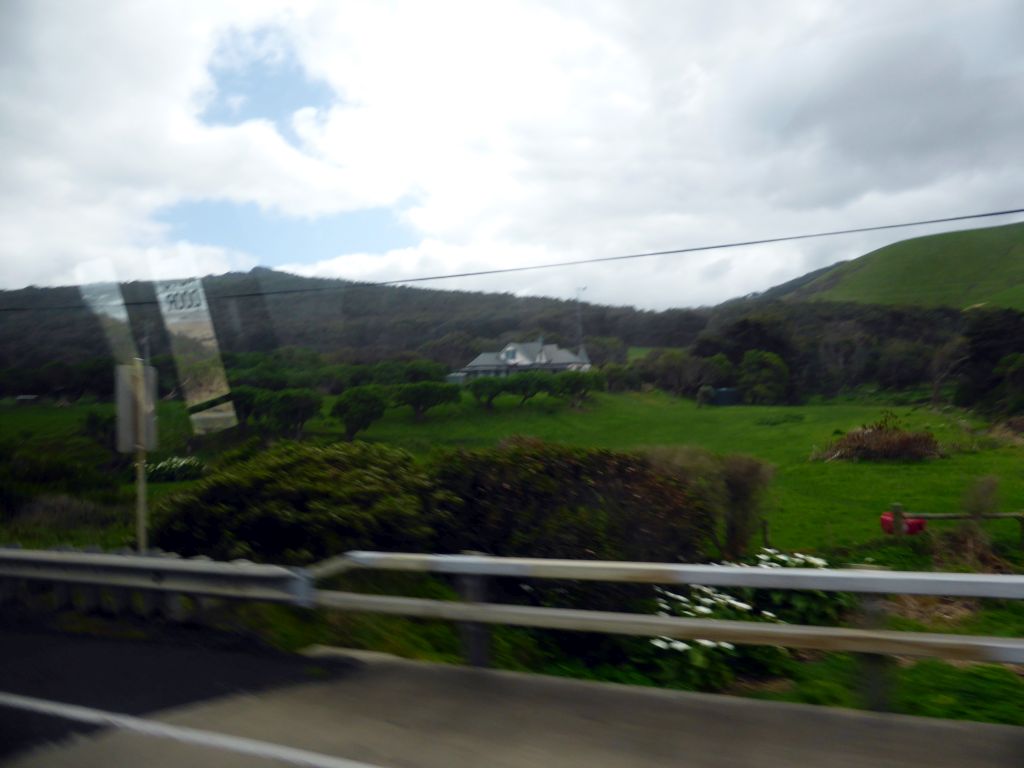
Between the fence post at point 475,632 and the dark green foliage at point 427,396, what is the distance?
8179mm

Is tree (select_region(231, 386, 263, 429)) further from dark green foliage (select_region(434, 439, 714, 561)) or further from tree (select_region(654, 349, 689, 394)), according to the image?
tree (select_region(654, 349, 689, 394))

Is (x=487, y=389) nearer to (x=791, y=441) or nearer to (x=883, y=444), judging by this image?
(x=791, y=441)

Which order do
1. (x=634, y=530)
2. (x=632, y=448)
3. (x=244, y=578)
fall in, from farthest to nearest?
(x=632, y=448)
(x=634, y=530)
(x=244, y=578)

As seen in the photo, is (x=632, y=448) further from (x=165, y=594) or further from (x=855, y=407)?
(x=165, y=594)

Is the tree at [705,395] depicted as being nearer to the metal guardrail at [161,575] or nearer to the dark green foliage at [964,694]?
the dark green foliage at [964,694]

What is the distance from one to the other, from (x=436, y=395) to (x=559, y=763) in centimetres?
997

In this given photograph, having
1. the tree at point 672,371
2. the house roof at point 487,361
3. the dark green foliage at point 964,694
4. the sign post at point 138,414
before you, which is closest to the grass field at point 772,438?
the tree at point 672,371

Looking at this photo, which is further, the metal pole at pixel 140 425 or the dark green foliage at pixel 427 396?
the dark green foliage at pixel 427 396

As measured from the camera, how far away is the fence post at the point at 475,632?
6.43 metres

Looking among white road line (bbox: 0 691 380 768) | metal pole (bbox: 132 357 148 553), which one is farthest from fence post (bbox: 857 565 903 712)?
metal pole (bbox: 132 357 148 553)

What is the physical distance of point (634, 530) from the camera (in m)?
9.72

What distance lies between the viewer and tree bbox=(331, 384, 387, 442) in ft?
47.2

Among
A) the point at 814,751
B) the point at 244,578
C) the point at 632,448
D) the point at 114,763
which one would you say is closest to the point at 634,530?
the point at 632,448

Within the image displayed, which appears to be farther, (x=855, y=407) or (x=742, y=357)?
(x=742, y=357)
